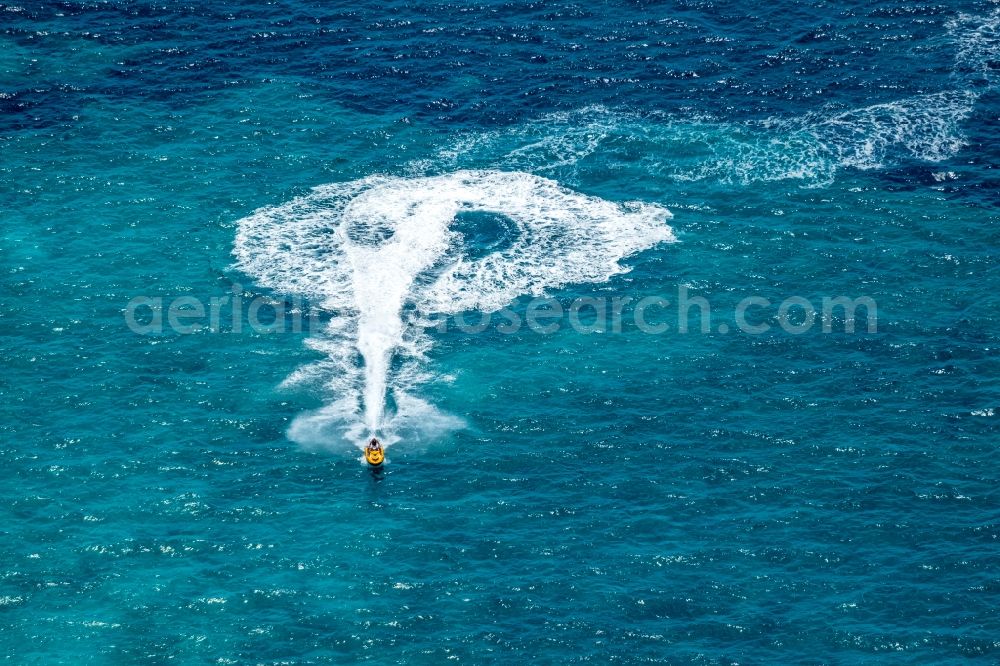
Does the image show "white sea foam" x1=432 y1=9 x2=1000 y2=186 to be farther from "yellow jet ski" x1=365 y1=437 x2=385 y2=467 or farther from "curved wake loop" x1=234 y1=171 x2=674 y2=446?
"yellow jet ski" x1=365 y1=437 x2=385 y2=467

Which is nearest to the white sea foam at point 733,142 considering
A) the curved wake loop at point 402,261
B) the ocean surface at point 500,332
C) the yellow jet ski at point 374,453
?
the ocean surface at point 500,332

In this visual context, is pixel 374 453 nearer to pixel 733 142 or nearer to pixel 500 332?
pixel 500 332

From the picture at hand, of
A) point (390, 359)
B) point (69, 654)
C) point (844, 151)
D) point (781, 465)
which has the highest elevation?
point (844, 151)

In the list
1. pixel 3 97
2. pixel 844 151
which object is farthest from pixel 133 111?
pixel 844 151

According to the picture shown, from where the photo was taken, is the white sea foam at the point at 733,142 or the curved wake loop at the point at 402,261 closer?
the curved wake loop at the point at 402,261

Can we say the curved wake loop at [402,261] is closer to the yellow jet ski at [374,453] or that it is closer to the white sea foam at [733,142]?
the yellow jet ski at [374,453]

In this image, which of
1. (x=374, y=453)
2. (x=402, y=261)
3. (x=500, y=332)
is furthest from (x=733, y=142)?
(x=374, y=453)

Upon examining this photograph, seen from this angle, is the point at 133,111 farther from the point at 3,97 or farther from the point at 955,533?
the point at 955,533
